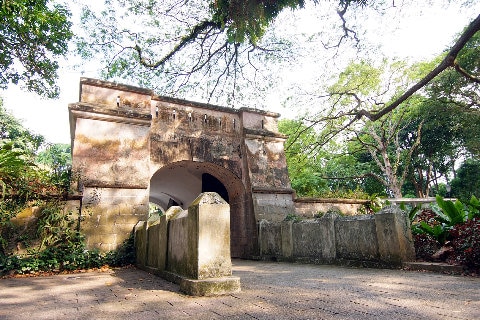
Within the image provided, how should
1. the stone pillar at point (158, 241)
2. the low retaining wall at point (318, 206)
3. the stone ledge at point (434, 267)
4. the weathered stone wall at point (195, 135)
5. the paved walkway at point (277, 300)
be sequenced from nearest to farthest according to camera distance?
the paved walkway at point (277, 300) → the stone ledge at point (434, 267) → the stone pillar at point (158, 241) → the weathered stone wall at point (195, 135) → the low retaining wall at point (318, 206)

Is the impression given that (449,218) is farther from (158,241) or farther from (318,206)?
(158,241)

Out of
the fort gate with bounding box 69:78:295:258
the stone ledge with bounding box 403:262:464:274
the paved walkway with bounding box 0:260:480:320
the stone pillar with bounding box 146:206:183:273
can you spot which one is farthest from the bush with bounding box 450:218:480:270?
the fort gate with bounding box 69:78:295:258

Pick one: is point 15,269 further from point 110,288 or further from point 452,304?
point 452,304

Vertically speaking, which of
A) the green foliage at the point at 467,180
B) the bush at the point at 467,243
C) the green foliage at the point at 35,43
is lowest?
the bush at the point at 467,243

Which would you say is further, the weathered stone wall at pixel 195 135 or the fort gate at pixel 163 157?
the weathered stone wall at pixel 195 135

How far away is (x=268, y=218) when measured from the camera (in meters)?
9.16

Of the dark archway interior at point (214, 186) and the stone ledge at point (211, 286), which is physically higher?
the dark archway interior at point (214, 186)

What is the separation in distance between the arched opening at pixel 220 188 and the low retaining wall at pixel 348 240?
4.81 feet

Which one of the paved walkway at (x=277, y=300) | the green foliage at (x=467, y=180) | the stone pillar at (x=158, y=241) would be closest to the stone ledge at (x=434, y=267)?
the paved walkway at (x=277, y=300)

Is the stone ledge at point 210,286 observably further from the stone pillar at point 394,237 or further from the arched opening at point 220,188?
the arched opening at point 220,188

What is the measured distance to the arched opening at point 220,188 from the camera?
30.2ft

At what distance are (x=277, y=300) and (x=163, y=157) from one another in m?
6.54

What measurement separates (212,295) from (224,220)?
0.85 m

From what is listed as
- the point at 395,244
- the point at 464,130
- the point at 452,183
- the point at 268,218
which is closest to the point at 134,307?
the point at 395,244
